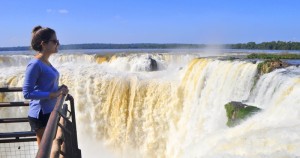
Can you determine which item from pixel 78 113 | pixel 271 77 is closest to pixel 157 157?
pixel 78 113

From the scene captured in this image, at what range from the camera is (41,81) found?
131 inches

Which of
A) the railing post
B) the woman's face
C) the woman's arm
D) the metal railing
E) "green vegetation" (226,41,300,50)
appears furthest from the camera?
"green vegetation" (226,41,300,50)

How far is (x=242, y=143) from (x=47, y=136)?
4.26 metres

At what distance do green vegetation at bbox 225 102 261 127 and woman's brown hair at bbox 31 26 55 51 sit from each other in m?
5.55

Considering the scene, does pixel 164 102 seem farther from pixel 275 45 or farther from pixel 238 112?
pixel 275 45

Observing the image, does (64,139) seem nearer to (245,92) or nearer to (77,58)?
(245,92)

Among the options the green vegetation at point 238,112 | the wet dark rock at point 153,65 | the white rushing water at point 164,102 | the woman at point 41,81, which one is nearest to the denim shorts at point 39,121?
the woman at point 41,81

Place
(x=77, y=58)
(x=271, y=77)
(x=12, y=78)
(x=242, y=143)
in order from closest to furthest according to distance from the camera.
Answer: (x=242, y=143)
(x=271, y=77)
(x=12, y=78)
(x=77, y=58)

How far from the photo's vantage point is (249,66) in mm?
12016

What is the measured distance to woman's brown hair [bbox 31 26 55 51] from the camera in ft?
10.8

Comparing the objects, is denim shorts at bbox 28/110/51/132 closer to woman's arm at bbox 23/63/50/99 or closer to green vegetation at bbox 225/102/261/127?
woman's arm at bbox 23/63/50/99

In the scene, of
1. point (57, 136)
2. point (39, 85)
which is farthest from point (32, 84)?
point (57, 136)

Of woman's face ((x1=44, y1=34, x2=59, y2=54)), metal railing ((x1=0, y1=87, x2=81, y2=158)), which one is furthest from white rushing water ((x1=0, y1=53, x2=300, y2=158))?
woman's face ((x1=44, y1=34, x2=59, y2=54))

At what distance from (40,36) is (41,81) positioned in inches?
13.3
